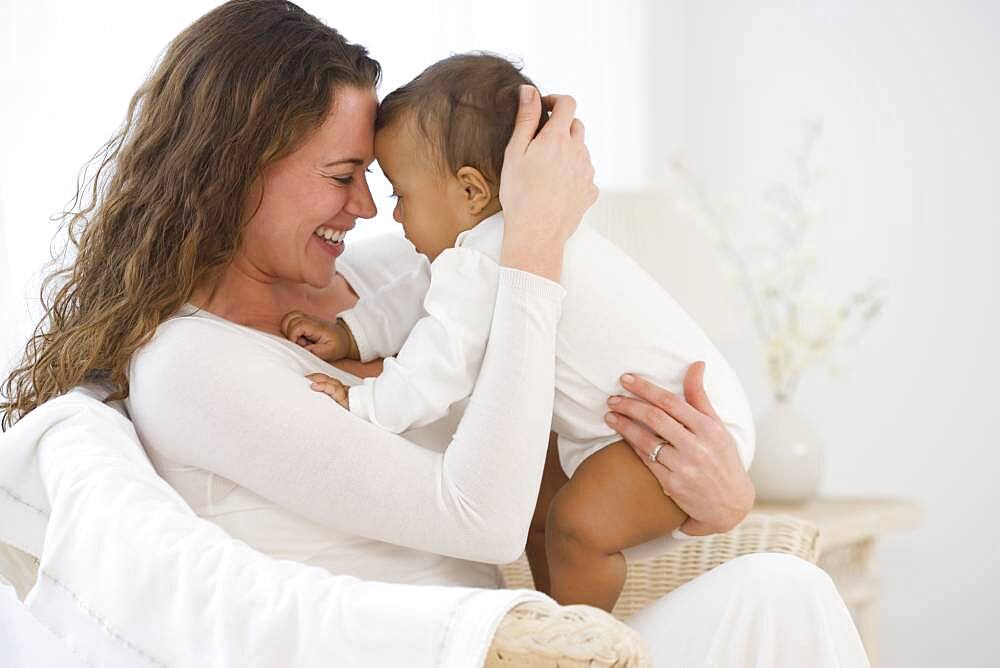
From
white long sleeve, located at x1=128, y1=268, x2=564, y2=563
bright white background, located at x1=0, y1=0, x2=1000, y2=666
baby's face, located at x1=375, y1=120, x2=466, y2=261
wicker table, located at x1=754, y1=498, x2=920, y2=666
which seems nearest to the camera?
white long sleeve, located at x1=128, y1=268, x2=564, y2=563

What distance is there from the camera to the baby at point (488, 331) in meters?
1.29

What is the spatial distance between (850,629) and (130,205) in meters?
0.97

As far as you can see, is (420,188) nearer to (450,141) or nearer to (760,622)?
(450,141)

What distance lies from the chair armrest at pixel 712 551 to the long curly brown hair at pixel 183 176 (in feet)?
2.44

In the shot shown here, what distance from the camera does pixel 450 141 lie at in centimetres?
138

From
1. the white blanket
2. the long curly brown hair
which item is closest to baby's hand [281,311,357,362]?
the long curly brown hair

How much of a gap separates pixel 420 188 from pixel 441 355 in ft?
0.82

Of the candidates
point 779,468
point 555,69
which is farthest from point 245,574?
point 555,69

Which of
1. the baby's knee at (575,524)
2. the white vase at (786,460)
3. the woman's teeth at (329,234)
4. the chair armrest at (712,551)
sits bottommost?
the white vase at (786,460)

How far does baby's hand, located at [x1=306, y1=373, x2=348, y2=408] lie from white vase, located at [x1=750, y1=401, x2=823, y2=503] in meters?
1.66

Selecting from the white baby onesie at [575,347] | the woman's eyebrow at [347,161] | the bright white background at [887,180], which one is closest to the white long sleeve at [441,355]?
the white baby onesie at [575,347]

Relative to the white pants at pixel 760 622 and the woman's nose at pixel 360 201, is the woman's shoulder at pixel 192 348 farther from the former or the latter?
the white pants at pixel 760 622

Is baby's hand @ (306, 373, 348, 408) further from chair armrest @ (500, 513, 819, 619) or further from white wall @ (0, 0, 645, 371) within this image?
chair armrest @ (500, 513, 819, 619)

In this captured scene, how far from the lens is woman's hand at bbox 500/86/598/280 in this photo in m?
1.26
